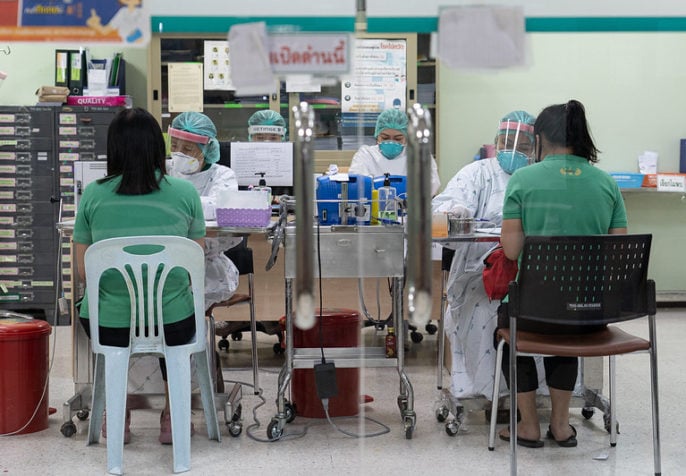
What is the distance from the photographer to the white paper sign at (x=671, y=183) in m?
2.90

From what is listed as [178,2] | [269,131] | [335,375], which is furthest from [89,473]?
[178,2]

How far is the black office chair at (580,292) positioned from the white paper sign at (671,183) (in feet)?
0.65

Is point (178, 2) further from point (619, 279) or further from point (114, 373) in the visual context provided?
point (619, 279)

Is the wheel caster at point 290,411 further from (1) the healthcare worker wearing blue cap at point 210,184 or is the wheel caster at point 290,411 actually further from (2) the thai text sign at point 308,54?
(2) the thai text sign at point 308,54

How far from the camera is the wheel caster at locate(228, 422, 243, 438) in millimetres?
3432

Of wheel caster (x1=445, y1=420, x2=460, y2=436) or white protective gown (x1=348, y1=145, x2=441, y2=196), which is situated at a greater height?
white protective gown (x1=348, y1=145, x2=441, y2=196)

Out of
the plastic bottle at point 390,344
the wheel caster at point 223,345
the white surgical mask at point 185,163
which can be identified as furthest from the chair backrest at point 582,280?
the wheel caster at point 223,345

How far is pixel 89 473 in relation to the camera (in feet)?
10.1

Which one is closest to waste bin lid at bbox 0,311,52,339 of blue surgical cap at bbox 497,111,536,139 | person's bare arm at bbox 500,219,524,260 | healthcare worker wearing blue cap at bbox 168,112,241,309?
healthcare worker wearing blue cap at bbox 168,112,241,309

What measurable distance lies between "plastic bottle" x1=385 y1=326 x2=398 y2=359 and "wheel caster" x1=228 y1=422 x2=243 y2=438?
0.61 metres

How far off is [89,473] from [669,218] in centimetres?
203

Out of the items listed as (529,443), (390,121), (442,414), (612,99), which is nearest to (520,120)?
(612,99)

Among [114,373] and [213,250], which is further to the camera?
[213,250]

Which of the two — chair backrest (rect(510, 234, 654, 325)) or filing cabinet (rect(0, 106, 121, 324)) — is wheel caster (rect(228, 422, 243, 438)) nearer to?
filing cabinet (rect(0, 106, 121, 324))
